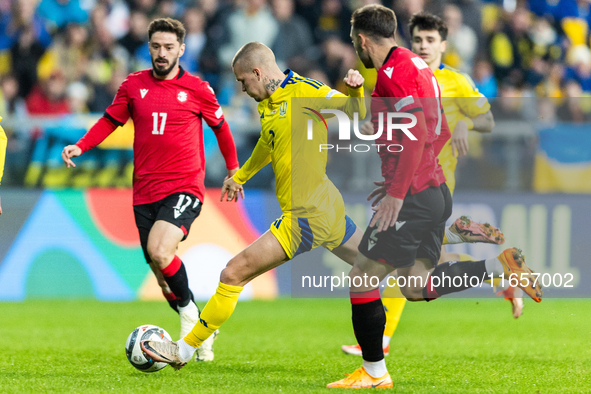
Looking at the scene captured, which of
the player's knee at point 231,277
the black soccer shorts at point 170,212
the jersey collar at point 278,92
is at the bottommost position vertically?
the player's knee at point 231,277

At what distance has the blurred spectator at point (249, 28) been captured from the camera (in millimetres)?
12453

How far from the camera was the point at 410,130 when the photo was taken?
4898 millimetres

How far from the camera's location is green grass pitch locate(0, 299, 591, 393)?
531cm

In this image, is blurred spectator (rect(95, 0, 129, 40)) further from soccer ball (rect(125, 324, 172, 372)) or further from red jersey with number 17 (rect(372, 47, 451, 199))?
red jersey with number 17 (rect(372, 47, 451, 199))

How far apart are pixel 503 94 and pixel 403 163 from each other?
312 inches

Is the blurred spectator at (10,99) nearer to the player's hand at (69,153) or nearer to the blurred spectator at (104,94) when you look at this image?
the blurred spectator at (104,94)

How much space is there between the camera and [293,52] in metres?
12.4

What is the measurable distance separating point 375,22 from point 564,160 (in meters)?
5.99

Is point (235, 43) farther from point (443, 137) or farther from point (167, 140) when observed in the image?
point (443, 137)

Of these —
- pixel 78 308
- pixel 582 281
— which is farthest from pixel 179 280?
pixel 582 281

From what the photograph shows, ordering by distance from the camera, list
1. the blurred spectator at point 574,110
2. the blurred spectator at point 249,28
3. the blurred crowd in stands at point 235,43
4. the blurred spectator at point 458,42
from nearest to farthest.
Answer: the blurred spectator at point 574,110, the blurred crowd in stands at point 235,43, the blurred spectator at point 458,42, the blurred spectator at point 249,28

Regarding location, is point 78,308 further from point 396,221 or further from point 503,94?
point 503,94

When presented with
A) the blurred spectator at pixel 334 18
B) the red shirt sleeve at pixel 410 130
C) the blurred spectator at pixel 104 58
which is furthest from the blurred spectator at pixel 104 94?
the red shirt sleeve at pixel 410 130

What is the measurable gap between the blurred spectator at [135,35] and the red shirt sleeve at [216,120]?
6275 mm
